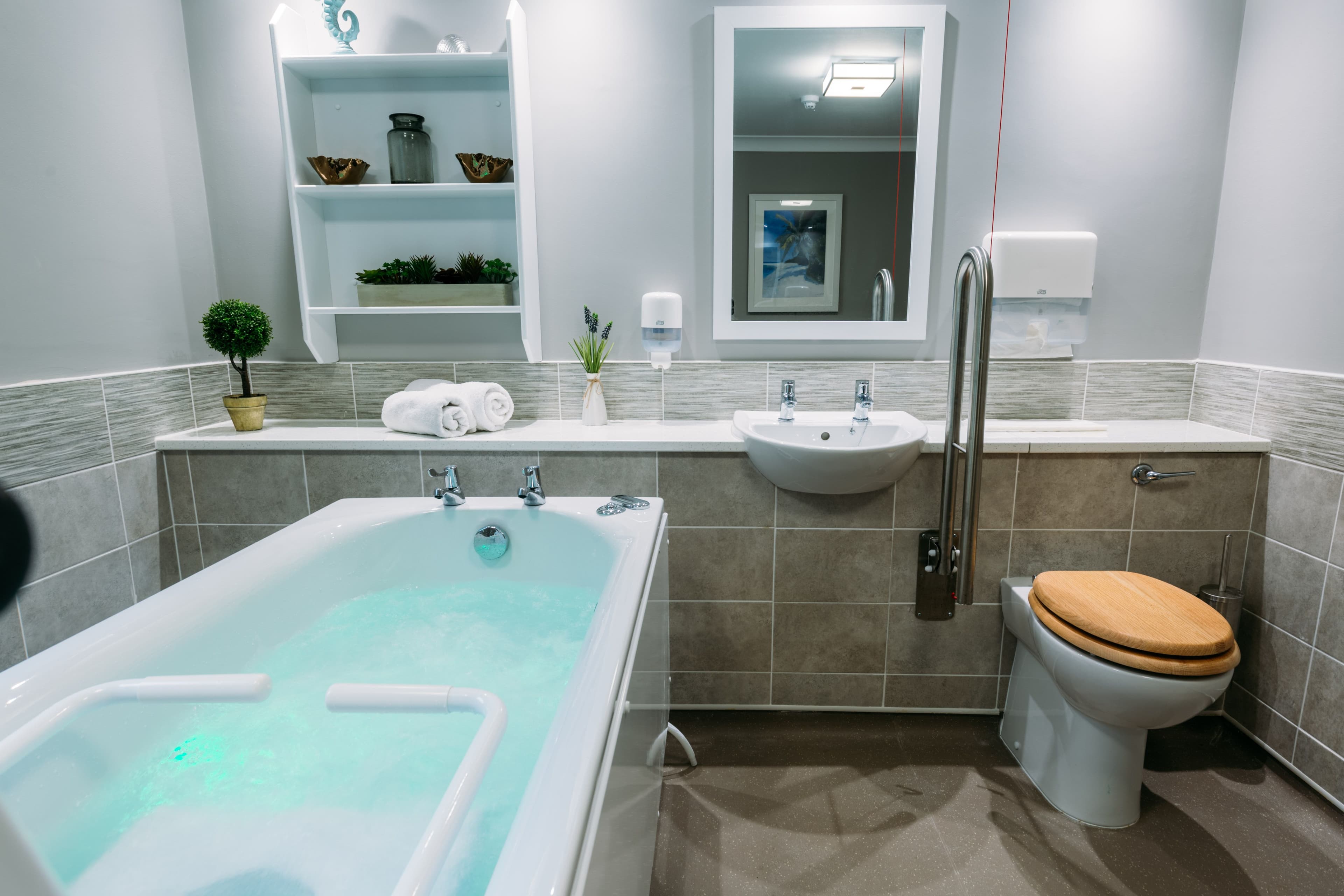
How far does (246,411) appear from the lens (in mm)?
2080

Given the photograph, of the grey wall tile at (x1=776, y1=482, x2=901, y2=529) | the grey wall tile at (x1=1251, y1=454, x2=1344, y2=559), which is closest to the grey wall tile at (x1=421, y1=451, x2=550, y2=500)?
the grey wall tile at (x1=776, y1=482, x2=901, y2=529)

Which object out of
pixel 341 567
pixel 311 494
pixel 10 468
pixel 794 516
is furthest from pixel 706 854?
pixel 10 468

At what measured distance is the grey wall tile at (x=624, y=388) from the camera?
227 centimetres

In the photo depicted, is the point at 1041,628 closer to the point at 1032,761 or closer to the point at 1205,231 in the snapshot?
the point at 1032,761

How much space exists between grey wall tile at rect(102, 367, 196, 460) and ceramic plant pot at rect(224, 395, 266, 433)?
5.2 inches

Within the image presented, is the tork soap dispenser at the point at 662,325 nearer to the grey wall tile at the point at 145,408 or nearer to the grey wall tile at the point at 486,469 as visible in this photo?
the grey wall tile at the point at 486,469

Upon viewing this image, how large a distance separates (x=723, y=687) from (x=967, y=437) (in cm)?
95

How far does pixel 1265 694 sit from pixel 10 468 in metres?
3.03

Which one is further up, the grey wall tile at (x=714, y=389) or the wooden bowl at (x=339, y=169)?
the wooden bowl at (x=339, y=169)

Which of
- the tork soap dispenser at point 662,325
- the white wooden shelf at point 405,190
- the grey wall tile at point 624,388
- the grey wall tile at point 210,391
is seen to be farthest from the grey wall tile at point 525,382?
the grey wall tile at point 210,391

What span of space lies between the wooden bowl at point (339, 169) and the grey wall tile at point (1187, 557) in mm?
2361

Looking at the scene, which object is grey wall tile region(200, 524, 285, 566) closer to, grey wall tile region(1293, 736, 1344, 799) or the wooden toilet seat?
the wooden toilet seat

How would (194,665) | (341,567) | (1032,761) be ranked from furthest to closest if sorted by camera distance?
(1032,761) < (341,567) < (194,665)

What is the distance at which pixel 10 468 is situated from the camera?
5.22ft
